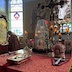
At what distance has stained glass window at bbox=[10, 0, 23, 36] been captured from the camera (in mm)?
5461

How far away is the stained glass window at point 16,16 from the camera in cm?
546

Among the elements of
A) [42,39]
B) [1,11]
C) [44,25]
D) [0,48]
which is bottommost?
[0,48]

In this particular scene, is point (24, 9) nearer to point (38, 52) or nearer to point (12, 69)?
point (38, 52)

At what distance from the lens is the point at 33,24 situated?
16.4 feet

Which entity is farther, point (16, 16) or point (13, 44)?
point (16, 16)

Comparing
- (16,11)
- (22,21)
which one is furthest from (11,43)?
(16,11)

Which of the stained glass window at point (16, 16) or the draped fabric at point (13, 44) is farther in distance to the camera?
the stained glass window at point (16, 16)

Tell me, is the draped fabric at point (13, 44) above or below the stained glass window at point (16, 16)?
below

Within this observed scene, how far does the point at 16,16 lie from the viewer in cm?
559

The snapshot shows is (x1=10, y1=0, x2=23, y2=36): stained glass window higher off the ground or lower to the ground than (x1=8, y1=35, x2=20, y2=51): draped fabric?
higher

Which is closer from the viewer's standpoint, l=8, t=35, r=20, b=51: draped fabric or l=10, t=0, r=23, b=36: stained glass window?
l=8, t=35, r=20, b=51: draped fabric

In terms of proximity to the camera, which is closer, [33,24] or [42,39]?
[42,39]

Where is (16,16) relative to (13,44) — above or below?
above

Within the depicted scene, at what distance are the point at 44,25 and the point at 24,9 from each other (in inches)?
115
